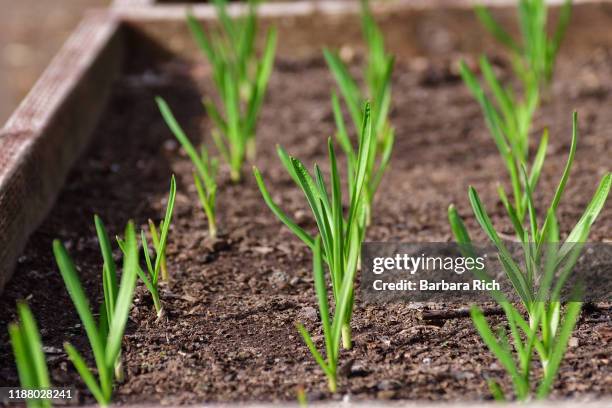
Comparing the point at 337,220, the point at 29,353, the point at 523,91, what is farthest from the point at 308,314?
the point at 523,91

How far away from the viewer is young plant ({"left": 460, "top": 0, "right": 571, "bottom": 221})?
2.30 meters

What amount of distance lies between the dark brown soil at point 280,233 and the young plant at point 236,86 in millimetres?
95

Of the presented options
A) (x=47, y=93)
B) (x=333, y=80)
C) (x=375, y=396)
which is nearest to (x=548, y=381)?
(x=375, y=396)

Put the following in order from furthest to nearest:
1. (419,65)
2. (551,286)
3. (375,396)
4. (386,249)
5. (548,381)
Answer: (419,65), (386,249), (551,286), (375,396), (548,381)

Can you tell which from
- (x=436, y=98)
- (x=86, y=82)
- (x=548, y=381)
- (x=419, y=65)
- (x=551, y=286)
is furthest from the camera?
(x=419, y=65)

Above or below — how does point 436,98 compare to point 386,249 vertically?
above

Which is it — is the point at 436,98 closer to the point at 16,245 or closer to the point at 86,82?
the point at 86,82

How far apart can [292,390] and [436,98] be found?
74.4 inches

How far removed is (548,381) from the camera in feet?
5.09

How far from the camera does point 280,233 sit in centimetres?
247

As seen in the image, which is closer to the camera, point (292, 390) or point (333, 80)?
point (292, 390)

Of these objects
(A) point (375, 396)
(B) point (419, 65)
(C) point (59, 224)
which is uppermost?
(B) point (419, 65)

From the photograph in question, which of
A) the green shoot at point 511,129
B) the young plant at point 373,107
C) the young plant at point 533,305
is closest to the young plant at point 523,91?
the green shoot at point 511,129

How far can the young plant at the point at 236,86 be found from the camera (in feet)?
8.61
